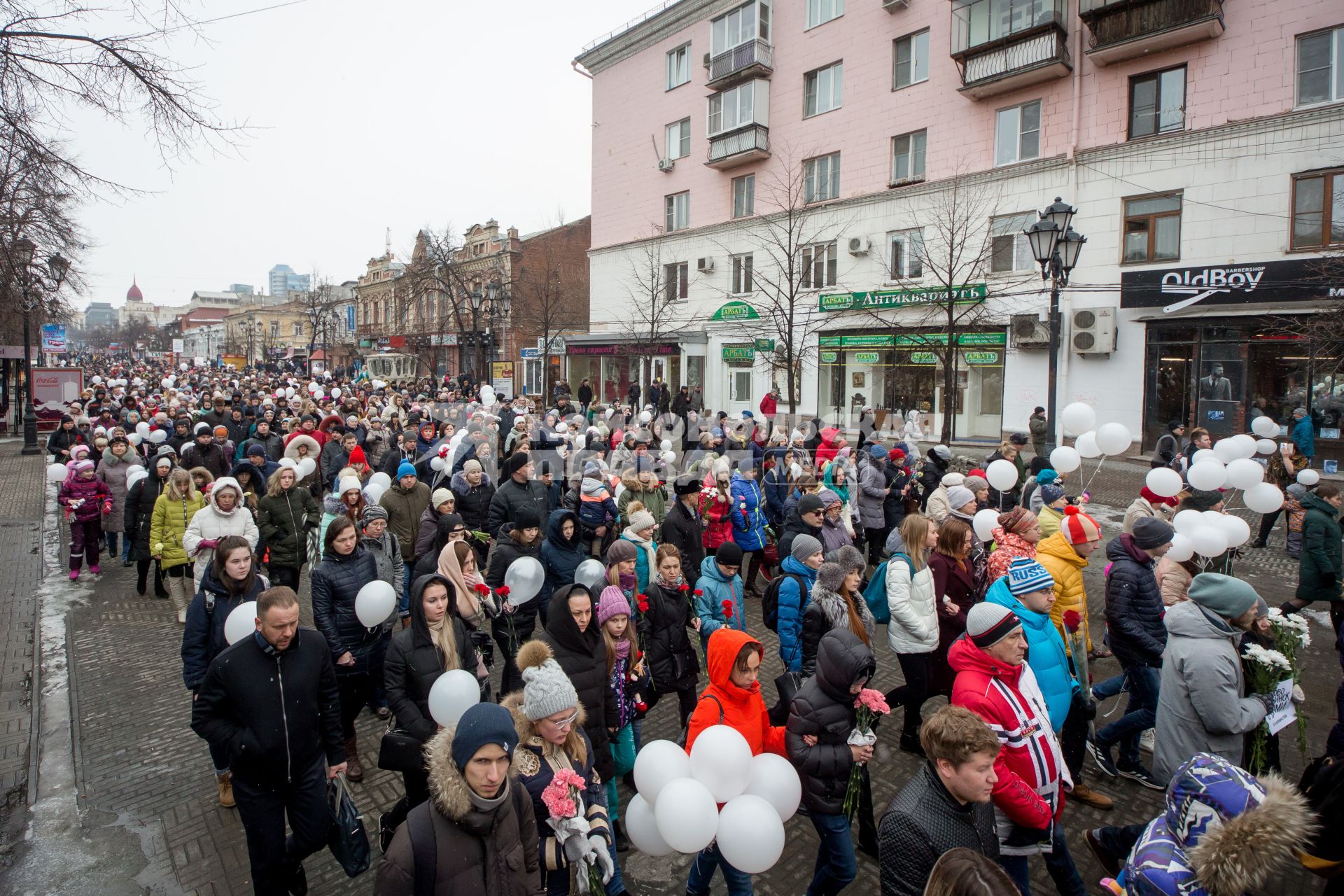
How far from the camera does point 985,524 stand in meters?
6.92

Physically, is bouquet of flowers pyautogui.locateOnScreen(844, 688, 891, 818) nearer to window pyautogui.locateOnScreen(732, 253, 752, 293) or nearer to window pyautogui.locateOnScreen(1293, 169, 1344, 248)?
window pyautogui.locateOnScreen(1293, 169, 1344, 248)

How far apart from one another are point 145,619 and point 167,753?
365cm

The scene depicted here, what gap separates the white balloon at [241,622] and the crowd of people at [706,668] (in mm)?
282

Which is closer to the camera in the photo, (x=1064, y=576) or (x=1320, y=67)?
(x=1064, y=576)

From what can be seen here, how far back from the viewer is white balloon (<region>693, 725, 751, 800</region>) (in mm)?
3117

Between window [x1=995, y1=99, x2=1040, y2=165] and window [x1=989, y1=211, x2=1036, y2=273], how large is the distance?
66.8 inches

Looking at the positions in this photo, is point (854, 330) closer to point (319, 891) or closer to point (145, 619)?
point (145, 619)

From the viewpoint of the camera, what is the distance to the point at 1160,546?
188 inches

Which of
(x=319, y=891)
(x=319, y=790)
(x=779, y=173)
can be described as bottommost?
(x=319, y=891)

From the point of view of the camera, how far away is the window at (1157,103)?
18094 millimetres

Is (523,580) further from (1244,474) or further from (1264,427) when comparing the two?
(1264,427)

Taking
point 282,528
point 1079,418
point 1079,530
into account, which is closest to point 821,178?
point 1079,418

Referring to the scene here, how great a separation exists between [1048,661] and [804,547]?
1.71 metres

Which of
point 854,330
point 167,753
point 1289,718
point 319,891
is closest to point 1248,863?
point 1289,718
